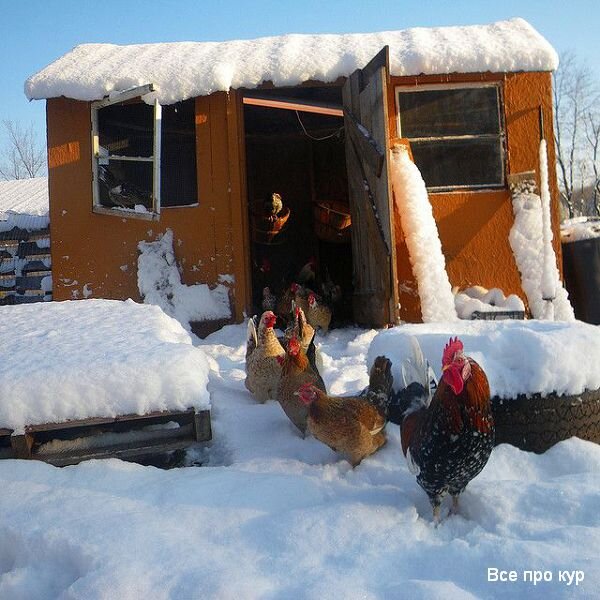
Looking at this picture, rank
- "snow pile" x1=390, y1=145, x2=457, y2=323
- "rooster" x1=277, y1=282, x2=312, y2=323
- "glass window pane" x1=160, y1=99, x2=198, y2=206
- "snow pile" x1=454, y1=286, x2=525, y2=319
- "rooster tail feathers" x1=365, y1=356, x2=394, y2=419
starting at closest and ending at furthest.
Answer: "rooster tail feathers" x1=365, y1=356, x2=394, y2=419 < "snow pile" x1=390, y1=145, x2=457, y2=323 < "snow pile" x1=454, y1=286, x2=525, y2=319 < "rooster" x1=277, y1=282, x2=312, y2=323 < "glass window pane" x1=160, y1=99, x2=198, y2=206

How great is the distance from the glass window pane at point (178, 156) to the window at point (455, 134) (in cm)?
298

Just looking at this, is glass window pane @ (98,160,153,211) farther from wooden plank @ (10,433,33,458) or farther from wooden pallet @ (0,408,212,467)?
wooden plank @ (10,433,33,458)

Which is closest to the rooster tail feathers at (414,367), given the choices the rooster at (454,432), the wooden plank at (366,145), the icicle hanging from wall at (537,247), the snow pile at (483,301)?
the rooster at (454,432)

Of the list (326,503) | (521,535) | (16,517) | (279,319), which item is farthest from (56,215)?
(521,535)

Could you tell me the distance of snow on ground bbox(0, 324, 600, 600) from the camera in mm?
2006

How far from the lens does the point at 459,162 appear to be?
23.9 ft

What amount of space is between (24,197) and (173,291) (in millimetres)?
10718

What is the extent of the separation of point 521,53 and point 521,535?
6.32 metres

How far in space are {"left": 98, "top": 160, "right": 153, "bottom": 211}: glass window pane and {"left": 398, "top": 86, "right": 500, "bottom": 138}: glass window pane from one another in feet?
11.8

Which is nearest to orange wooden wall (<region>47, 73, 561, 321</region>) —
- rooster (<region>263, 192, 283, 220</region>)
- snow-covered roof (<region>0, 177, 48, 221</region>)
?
rooster (<region>263, 192, 283, 220</region>)

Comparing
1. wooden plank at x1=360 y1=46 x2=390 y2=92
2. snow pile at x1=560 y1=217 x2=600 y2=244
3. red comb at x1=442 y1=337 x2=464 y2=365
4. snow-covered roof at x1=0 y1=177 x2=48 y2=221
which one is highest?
snow-covered roof at x1=0 y1=177 x2=48 y2=221

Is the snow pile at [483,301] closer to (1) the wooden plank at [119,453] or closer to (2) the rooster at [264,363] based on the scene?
(2) the rooster at [264,363]

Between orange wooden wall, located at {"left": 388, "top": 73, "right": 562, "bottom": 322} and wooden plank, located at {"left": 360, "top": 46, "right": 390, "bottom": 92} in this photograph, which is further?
orange wooden wall, located at {"left": 388, "top": 73, "right": 562, "bottom": 322}

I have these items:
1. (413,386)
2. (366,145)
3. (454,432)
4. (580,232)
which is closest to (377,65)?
(366,145)
